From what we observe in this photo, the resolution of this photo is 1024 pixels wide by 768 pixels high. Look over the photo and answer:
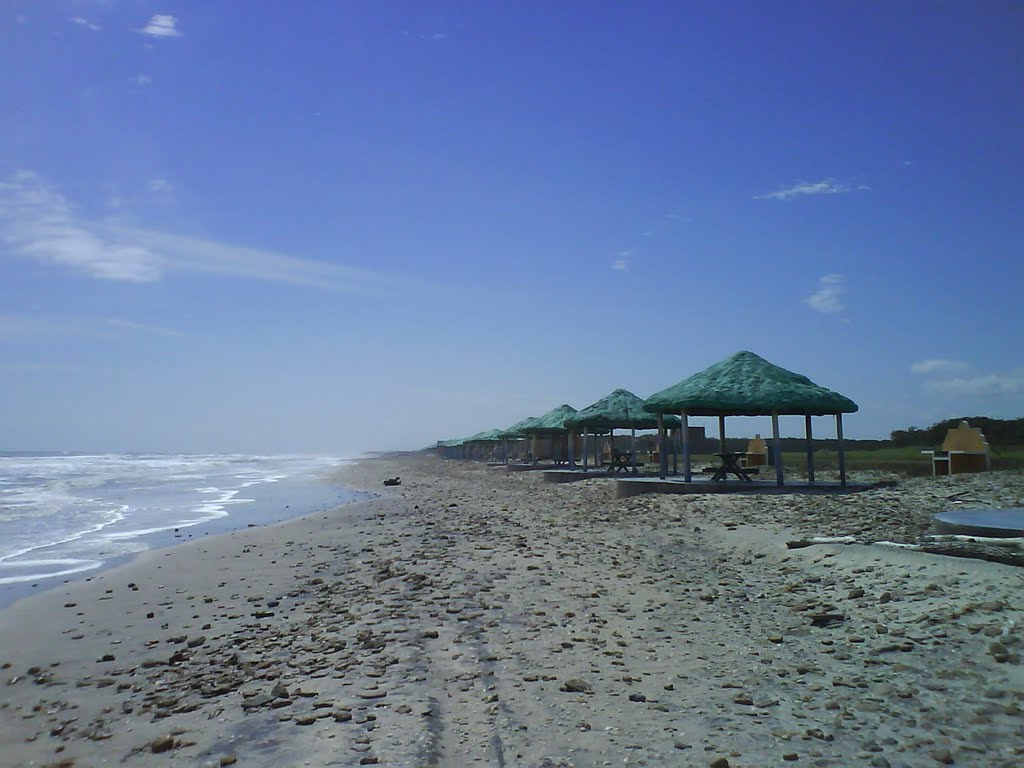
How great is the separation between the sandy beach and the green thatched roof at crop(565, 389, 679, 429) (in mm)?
11988

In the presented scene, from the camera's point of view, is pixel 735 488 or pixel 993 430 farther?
pixel 993 430

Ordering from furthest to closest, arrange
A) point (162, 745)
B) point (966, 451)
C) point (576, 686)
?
point (966, 451) → point (576, 686) → point (162, 745)

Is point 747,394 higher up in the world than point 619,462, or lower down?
higher up

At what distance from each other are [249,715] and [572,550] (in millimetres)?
5588

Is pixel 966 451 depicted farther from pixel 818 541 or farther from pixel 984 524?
pixel 984 524

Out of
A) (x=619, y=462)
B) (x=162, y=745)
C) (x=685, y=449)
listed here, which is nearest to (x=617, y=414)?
(x=619, y=462)

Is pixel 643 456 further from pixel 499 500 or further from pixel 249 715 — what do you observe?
pixel 249 715

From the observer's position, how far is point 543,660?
5012 millimetres

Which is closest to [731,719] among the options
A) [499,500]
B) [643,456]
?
[499,500]

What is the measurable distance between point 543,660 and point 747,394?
10.9 meters

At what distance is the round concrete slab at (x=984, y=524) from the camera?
21.6ft

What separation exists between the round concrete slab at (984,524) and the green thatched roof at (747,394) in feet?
22.0

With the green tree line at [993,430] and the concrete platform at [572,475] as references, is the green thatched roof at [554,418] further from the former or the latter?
the green tree line at [993,430]

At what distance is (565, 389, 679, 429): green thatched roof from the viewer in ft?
71.3
